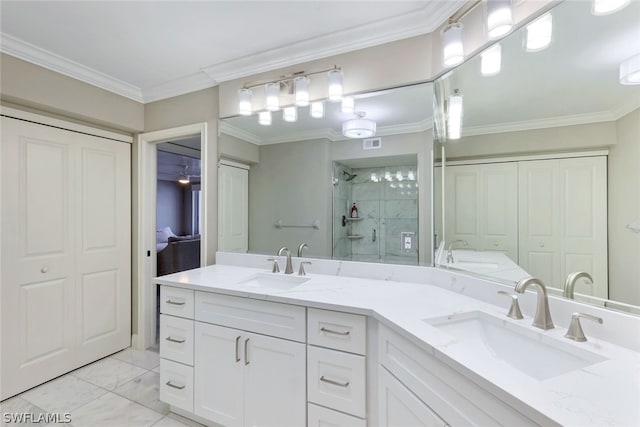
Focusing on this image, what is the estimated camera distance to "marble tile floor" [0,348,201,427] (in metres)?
1.76

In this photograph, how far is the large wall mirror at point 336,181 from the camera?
178cm

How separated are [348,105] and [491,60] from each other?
2.74ft

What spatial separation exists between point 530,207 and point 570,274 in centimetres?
30

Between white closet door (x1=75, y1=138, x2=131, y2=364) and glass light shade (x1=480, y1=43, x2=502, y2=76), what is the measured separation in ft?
9.70

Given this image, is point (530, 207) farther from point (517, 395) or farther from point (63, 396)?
point (63, 396)

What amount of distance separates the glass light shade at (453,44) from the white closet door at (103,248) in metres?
2.79

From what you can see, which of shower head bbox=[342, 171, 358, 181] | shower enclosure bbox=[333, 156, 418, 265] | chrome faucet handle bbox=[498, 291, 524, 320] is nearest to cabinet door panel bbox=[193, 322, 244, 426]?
shower enclosure bbox=[333, 156, 418, 265]

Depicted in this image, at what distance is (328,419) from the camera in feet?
4.35

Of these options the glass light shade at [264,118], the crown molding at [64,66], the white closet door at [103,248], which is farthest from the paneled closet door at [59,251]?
the glass light shade at [264,118]

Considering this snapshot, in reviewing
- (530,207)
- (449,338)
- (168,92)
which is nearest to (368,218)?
(530,207)

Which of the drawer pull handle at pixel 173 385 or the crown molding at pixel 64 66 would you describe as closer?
the drawer pull handle at pixel 173 385

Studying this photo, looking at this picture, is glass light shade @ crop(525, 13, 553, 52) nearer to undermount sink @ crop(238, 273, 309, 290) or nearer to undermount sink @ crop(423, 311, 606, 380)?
undermount sink @ crop(423, 311, 606, 380)

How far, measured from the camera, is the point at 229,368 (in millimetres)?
1579

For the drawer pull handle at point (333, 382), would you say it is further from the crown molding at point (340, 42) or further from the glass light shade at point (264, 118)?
the crown molding at point (340, 42)
